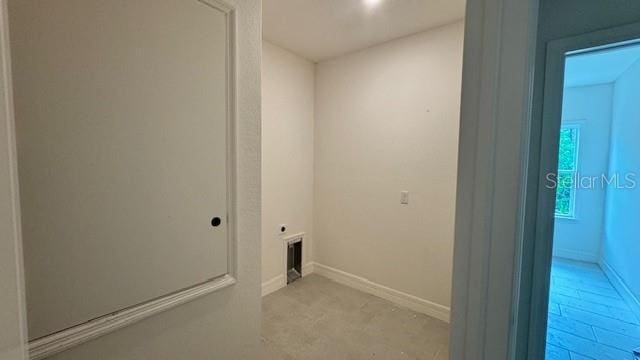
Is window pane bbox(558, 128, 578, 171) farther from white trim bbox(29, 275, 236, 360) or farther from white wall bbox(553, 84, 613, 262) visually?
white trim bbox(29, 275, 236, 360)

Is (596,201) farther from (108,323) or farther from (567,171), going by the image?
(108,323)

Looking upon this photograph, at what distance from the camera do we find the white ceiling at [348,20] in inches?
73.0

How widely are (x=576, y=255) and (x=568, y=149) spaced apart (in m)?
0.39

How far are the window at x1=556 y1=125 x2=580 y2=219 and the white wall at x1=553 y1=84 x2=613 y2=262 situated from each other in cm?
2

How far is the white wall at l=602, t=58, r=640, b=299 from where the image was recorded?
645 mm

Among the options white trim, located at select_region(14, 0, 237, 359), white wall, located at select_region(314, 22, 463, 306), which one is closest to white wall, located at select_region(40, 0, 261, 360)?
white trim, located at select_region(14, 0, 237, 359)

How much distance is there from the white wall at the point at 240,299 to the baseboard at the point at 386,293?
1511mm

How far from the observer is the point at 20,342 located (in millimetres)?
474

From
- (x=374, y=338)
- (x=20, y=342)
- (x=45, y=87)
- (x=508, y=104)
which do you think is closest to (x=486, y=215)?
(x=508, y=104)

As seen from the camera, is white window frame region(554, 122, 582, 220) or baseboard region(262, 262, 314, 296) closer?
white window frame region(554, 122, 582, 220)

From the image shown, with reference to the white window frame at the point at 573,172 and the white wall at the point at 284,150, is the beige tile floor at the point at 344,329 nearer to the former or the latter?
the white wall at the point at 284,150

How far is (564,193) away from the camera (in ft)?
2.04

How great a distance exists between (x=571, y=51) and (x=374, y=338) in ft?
6.79

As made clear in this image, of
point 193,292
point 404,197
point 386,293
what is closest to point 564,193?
point 193,292
